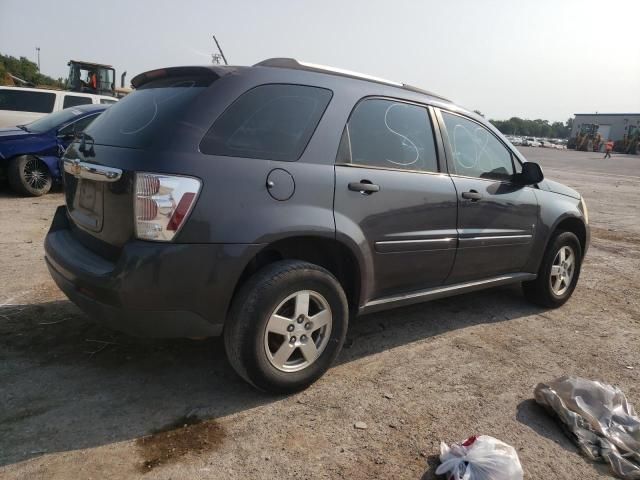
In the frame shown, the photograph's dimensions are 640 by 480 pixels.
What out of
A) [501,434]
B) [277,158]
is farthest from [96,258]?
[501,434]

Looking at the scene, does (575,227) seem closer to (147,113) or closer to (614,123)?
(147,113)

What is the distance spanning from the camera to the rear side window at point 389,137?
3104mm

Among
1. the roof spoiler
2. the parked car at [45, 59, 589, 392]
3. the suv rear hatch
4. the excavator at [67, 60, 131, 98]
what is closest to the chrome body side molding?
the parked car at [45, 59, 589, 392]

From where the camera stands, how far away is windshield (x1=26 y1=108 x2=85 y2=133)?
859 cm

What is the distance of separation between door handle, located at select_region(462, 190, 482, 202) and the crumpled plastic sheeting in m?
1.38

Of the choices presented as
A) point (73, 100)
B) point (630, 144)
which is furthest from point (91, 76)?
point (630, 144)

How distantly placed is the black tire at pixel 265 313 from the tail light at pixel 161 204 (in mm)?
512

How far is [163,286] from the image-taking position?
2.43 metres

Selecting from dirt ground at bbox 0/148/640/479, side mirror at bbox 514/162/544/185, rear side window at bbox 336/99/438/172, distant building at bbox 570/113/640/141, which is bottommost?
dirt ground at bbox 0/148/640/479

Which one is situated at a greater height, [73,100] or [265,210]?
[73,100]

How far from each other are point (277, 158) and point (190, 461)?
1.56 meters

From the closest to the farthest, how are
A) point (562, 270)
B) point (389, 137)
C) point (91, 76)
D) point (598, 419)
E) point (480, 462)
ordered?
1. point (480, 462)
2. point (598, 419)
3. point (389, 137)
4. point (562, 270)
5. point (91, 76)

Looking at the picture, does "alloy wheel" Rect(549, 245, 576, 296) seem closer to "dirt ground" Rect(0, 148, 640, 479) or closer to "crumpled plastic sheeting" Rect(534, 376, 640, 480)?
"dirt ground" Rect(0, 148, 640, 479)

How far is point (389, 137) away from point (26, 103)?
10877 mm
